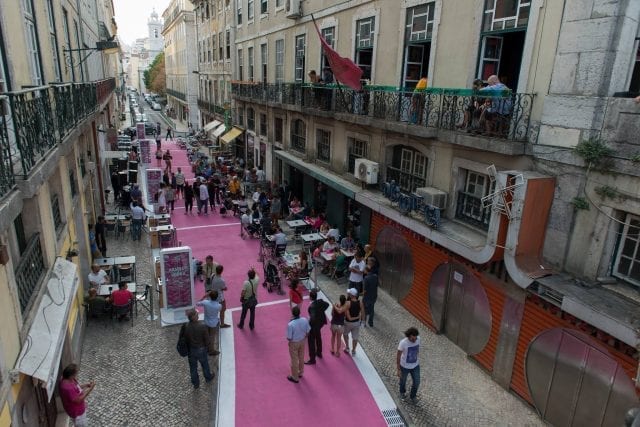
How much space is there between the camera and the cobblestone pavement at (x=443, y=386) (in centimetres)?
832

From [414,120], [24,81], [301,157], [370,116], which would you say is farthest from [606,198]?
[301,157]

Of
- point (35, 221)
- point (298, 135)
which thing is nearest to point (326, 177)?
point (298, 135)

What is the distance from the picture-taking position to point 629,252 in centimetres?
702

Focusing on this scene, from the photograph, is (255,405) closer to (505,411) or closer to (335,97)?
(505,411)

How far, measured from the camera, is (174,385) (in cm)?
890

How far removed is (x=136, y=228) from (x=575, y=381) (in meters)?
15.2

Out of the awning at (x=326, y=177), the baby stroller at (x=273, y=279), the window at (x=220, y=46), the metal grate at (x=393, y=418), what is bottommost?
the metal grate at (x=393, y=418)

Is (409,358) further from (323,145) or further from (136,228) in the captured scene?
(136,228)

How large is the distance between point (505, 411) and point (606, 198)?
4.67 metres

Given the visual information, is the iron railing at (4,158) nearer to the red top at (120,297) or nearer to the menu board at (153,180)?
the red top at (120,297)

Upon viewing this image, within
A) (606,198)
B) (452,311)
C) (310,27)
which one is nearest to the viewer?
(606,198)

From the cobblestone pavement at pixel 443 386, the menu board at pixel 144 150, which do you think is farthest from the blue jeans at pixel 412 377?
the menu board at pixel 144 150

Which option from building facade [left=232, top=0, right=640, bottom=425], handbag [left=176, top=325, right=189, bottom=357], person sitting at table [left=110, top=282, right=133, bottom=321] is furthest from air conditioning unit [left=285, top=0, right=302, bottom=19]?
handbag [left=176, top=325, right=189, bottom=357]

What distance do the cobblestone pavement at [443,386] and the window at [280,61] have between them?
14.3 meters
